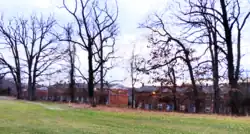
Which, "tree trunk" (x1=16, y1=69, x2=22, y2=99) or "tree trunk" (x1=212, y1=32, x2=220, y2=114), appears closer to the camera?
"tree trunk" (x1=212, y1=32, x2=220, y2=114)

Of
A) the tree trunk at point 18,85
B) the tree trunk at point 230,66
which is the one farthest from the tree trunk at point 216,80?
the tree trunk at point 18,85

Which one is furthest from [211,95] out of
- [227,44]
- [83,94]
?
[83,94]

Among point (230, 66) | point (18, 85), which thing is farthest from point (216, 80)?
point (18, 85)

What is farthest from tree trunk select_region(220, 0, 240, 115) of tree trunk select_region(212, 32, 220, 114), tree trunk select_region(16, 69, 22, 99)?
tree trunk select_region(16, 69, 22, 99)

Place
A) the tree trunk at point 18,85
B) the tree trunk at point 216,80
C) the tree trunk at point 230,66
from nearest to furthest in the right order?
the tree trunk at point 230,66, the tree trunk at point 216,80, the tree trunk at point 18,85

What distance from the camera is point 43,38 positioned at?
7150 centimetres

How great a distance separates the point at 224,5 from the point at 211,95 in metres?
11.2

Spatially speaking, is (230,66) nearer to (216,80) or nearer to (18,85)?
(216,80)

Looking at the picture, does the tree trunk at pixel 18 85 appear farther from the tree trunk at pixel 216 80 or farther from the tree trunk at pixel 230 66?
the tree trunk at pixel 230 66

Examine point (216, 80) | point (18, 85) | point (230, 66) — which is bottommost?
point (216, 80)

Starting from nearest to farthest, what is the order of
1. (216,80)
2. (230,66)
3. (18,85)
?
(230,66) → (216,80) → (18,85)

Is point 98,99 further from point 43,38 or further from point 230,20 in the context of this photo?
point 43,38

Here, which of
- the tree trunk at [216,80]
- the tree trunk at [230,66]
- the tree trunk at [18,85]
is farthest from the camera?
the tree trunk at [18,85]

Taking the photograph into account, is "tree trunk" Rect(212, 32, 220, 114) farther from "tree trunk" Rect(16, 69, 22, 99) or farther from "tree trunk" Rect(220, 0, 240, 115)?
"tree trunk" Rect(16, 69, 22, 99)
